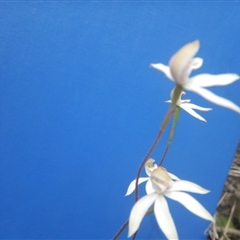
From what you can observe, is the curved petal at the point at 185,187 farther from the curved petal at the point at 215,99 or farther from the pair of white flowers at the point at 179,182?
the curved petal at the point at 215,99

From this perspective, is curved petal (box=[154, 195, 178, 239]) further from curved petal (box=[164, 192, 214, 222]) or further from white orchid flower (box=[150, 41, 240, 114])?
white orchid flower (box=[150, 41, 240, 114])

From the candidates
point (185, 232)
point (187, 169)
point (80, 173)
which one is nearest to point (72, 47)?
point (80, 173)

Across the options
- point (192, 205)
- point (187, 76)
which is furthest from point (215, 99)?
point (192, 205)

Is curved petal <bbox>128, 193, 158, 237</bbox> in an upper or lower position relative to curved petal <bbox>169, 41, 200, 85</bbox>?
lower

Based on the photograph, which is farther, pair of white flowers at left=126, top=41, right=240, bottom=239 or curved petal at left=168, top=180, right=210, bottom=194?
curved petal at left=168, top=180, right=210, bottom=194

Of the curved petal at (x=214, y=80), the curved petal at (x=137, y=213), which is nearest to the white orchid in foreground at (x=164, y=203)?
the curved petal at (x=137, y=213)

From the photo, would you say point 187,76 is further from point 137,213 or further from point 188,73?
point 137,213

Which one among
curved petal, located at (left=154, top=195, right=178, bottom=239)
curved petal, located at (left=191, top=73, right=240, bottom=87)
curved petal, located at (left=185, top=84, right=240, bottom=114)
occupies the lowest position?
curved petal, located at (left=154, top=195, right=178, bottom=239)

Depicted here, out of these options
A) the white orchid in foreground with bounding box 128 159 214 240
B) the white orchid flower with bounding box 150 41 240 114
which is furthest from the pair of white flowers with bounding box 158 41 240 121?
the white orchid in foreground with bounding box 128 159 214 240
